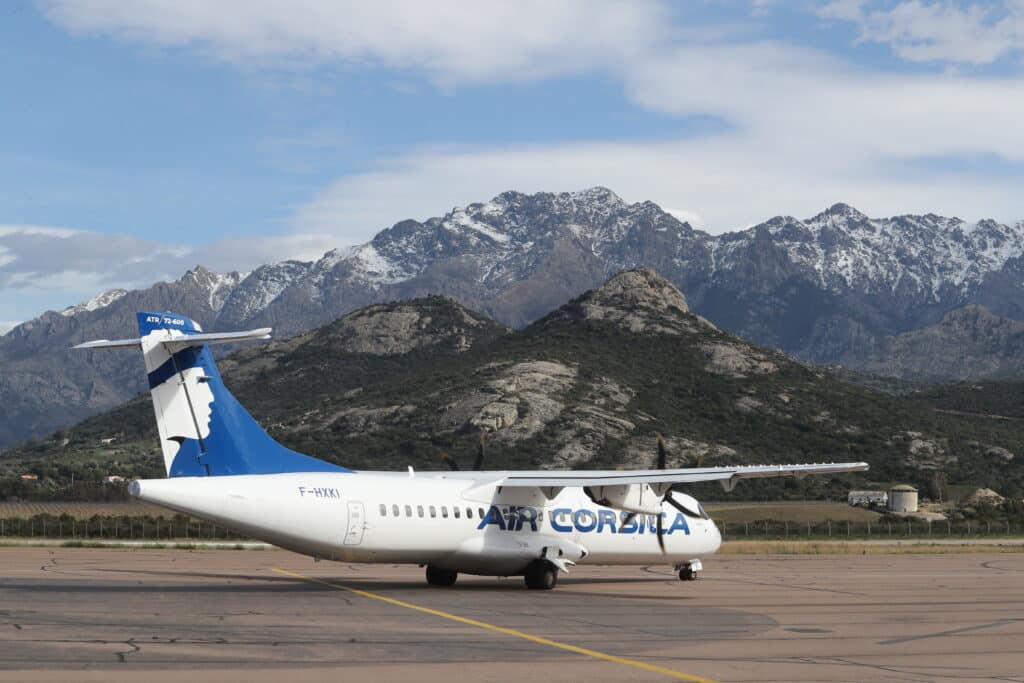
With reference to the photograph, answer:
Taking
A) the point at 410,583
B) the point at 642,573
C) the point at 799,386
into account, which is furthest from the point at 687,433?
the point at 410,583

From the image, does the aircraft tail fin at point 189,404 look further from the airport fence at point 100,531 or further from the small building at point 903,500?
the small building at point 903,500

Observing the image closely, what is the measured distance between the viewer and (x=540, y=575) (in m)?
36.3

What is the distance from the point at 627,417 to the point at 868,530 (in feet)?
181

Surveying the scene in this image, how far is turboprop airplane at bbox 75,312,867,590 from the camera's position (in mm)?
30297

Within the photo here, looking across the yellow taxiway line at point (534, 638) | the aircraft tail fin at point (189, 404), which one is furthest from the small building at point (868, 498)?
the aircraft tail fin at point (189, 404)

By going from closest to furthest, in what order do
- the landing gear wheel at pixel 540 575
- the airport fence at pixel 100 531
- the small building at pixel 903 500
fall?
1. the landing gear wheel at pixel 540 575
2. the airport fence at pixel 100 531
3. the small building at pixel 903 500

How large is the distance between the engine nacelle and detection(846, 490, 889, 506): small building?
72.4m

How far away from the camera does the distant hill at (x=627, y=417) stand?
127 meters

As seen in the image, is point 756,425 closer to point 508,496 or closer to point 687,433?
point 687,433

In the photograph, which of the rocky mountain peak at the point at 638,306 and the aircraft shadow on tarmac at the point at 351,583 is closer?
the aircraft shadow on tarmac at the point at 351,583

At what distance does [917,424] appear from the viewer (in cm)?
14288

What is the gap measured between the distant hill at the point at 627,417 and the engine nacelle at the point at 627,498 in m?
74.8

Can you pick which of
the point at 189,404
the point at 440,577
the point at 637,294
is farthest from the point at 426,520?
the point at 637,294

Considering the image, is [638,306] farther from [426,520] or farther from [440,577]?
[426,520]
